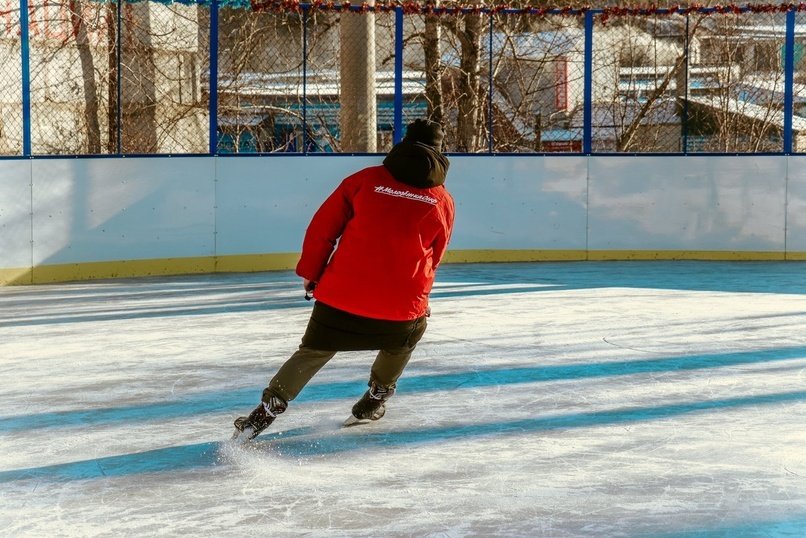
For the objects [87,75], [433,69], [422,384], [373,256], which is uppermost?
[433,69]

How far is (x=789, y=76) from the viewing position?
14281 mm

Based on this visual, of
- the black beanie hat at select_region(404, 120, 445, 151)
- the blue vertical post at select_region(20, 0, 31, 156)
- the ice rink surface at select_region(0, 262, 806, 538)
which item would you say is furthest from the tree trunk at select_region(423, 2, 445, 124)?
the black beanie hat at select_region(404, 120, 445, 151)

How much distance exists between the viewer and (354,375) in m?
7.32

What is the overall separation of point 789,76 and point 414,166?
1013 cm

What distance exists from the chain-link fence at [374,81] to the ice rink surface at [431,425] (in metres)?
3.98

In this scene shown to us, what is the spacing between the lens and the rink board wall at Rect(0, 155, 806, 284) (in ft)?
39.3

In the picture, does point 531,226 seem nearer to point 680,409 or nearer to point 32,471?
point 680,409

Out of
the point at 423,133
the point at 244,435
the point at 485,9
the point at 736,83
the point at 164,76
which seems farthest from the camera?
the point at 736,83

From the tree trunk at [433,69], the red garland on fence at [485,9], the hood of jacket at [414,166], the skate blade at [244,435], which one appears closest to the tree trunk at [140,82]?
the red garland on fence at [485,9]

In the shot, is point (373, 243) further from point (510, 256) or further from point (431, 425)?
point (510, 256)

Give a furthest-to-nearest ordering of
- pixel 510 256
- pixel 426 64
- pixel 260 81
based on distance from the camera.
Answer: pixel 426 64
pixel 260 81
pixel 510 256

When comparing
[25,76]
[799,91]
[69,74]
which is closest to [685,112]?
[799,91]

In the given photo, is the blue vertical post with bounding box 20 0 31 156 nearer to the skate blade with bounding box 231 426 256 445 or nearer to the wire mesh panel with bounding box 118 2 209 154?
the wire mesh panel with bounding box 118 2 209 154

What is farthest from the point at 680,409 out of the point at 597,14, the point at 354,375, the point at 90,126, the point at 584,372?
the point at 90,126
